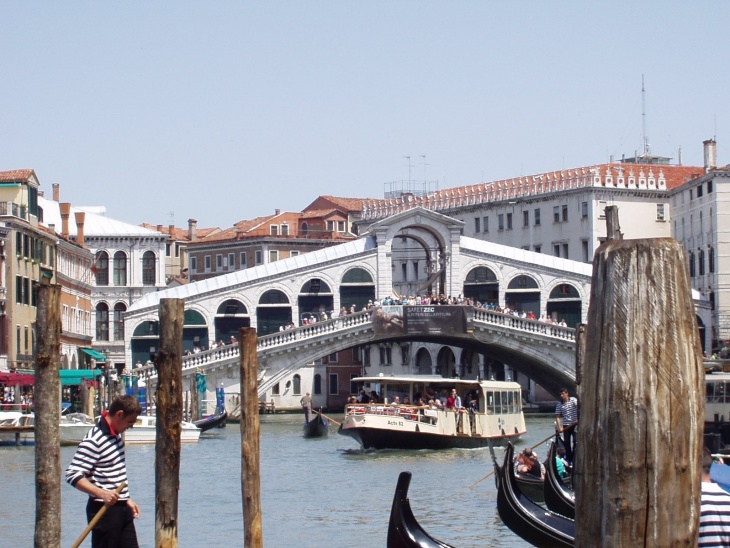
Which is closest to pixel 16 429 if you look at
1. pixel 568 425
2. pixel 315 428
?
pixel 315 428

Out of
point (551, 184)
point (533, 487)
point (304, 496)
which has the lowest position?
point (304, 496)

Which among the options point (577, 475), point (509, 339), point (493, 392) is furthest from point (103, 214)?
point (577, 475)

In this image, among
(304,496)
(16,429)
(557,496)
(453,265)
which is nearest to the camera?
(557,496)

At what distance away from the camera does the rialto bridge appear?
3100cm

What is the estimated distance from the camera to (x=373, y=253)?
33.8 meters

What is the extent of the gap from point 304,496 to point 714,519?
1203 cm

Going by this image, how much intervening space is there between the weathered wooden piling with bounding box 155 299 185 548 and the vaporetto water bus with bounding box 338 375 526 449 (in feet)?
45.1

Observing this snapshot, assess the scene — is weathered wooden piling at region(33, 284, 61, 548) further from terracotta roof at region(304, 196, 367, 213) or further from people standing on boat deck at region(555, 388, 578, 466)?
terracotta roof at region(304, 196, 367, 213)

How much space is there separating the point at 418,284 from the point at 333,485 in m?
26.0

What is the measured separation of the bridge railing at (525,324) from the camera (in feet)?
103

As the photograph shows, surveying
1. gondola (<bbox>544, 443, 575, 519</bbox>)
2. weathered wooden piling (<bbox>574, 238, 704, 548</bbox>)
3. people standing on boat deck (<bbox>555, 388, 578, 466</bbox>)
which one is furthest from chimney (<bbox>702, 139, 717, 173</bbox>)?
weathered wooden piling (<bbox>574, 238, 704, 548</bbox>)

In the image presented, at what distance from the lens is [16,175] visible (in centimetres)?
2941

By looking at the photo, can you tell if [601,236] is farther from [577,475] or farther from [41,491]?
[577,475]

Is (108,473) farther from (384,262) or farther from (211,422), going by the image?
(384,262)
